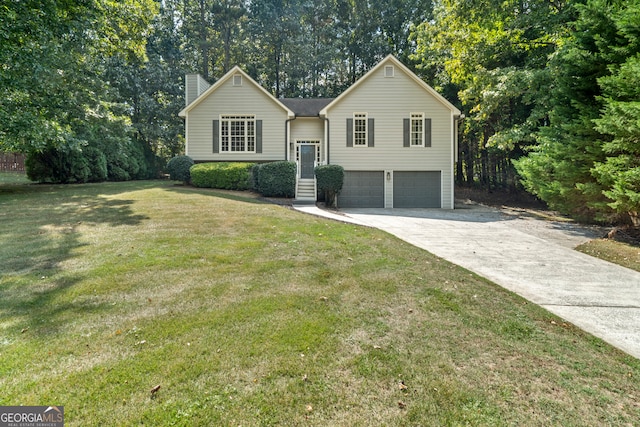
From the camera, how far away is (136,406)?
2.15 meters

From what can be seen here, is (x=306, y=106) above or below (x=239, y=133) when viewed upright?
above

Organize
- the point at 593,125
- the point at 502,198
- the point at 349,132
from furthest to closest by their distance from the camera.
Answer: the point at 502,198
the point at 349,132
the point at 593,125

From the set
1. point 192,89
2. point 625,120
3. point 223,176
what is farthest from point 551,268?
point 192,89

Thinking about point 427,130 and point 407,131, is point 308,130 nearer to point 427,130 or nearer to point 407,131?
point 407,131

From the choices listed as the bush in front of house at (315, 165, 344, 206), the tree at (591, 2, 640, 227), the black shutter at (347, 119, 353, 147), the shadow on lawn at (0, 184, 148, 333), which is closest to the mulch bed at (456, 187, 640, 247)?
the black shutter at (347, 119, 353, 147)

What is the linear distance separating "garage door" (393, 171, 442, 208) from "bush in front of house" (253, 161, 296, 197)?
5409mm

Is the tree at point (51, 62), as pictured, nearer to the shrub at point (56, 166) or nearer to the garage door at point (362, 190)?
the shrub at point (56, 166)

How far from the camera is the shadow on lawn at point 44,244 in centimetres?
358

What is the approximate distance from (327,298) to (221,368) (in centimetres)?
171

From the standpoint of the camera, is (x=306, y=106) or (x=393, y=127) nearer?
(x=393, y=127)

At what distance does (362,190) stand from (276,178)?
181 inches

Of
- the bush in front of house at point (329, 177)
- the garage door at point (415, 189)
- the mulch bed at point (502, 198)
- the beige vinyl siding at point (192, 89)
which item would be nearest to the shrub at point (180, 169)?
the beige vinyl siding at point (192, 89)

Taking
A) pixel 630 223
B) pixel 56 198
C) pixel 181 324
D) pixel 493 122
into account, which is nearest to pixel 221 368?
pixel 181 324

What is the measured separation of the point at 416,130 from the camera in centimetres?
1605
